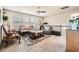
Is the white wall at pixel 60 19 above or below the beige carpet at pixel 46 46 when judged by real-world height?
above

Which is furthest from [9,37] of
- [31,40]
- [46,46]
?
[46,46]

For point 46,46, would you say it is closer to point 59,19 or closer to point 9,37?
point 59,19

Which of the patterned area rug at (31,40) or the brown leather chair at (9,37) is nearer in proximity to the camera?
the brown leather chair at (9,37)

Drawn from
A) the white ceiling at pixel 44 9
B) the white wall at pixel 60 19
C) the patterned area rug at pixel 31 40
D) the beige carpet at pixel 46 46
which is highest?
the white ceiling at pixel 44 9

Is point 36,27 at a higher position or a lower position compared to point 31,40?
higher

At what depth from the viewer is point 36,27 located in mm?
2594

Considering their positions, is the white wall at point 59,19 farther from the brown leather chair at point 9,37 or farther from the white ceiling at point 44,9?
the brown leather chair at point 9,37

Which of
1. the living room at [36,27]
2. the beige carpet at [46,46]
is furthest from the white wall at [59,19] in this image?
the beige carpet at [46,46]

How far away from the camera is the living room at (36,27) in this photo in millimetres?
2471

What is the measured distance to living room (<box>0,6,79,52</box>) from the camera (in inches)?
97.3
